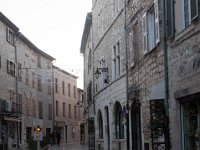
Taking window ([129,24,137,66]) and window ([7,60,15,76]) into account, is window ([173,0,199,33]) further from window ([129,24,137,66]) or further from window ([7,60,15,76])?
window ([7,60,15,76])

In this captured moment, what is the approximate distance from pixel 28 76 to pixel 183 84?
128ft

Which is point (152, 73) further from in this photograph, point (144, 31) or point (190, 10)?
point (190, 10)

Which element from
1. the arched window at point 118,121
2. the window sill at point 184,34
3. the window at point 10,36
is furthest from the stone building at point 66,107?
the window sill at point 184,34

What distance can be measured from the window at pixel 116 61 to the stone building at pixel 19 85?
36.8ft

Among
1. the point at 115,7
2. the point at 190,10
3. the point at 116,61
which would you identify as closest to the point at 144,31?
the point at 190,10

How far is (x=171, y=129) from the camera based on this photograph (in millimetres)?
14227

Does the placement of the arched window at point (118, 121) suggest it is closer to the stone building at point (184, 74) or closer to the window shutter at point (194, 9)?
the stone building at point (184, 74)

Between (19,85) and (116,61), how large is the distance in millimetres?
22190

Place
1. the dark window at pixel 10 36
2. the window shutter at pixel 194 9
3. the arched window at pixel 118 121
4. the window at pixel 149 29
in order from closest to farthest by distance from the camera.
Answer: the window shutter at pixel 194 9 < the window at pixel 149 29 < the arched window at pixel 118 121 < the dark window at pixel 10 36

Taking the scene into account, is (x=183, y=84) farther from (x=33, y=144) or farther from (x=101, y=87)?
(x=101, y=87)

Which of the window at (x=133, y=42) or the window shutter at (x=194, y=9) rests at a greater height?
the window at (x=133, y=42)

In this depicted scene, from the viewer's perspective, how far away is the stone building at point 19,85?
1625 inches

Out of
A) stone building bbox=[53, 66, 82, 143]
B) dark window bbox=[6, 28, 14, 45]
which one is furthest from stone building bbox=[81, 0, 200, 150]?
stone building bbox=[53, 66, 82, 143]

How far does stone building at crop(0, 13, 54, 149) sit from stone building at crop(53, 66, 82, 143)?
218 inches
